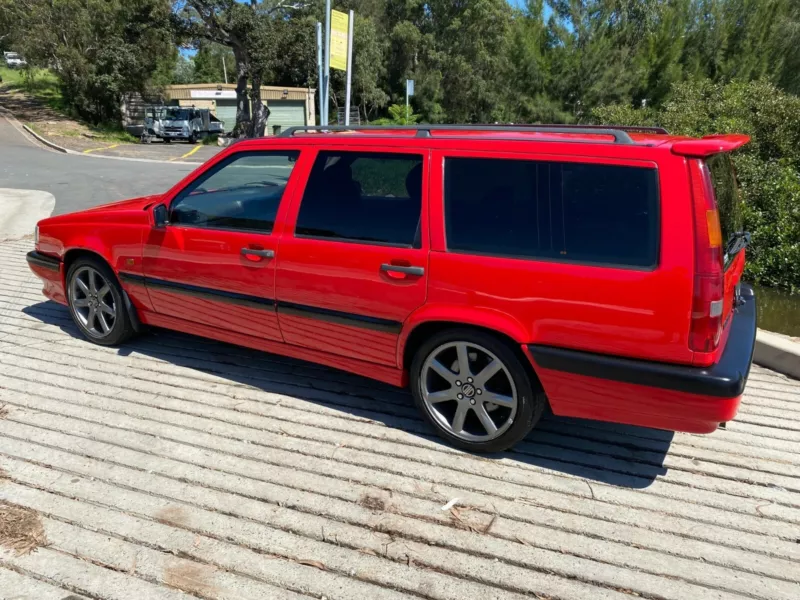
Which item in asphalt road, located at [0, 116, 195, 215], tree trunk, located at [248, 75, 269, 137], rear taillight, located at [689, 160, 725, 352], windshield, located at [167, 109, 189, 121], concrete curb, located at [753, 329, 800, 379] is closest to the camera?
rear taillight, located at [689, 160, 725, 352]

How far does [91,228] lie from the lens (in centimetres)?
467

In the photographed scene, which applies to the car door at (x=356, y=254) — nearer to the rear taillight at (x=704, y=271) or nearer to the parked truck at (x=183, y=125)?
the rear taillight at (x=704, y=271)

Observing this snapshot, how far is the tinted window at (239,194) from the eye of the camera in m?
3.92

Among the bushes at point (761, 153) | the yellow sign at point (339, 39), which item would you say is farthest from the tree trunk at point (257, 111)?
the bushes at point (761, 153)

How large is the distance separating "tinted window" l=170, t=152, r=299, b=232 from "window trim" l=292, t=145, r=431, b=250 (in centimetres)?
16

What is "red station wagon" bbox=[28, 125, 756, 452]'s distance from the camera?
2789 millimetres

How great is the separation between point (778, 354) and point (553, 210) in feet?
8.41

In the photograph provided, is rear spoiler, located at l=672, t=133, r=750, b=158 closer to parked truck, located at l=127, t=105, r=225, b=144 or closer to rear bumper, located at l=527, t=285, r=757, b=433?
rear bumper, located at l=527, t=285, r=757, b=433

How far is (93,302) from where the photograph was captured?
15.8 feet

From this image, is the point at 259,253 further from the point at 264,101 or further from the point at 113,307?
the point at 264,101

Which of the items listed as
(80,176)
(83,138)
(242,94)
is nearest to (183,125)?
(242,94)

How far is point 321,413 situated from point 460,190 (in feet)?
5.25

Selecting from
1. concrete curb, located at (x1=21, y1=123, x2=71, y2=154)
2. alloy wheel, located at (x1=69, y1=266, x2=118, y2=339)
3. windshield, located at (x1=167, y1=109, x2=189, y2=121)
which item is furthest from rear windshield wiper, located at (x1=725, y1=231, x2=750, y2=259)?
windshield, located at (x1=167, y1=109, x2=189, y2=121)

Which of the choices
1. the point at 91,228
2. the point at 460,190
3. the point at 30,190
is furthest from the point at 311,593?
the point at 30,190
